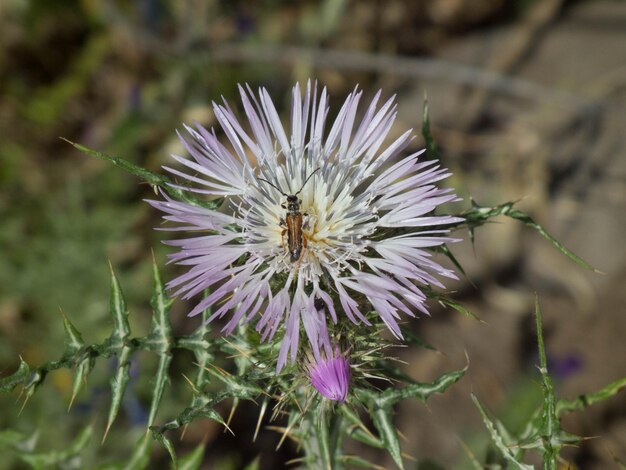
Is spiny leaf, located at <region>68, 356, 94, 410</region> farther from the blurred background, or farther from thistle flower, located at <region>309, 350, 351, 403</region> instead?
the blurred background

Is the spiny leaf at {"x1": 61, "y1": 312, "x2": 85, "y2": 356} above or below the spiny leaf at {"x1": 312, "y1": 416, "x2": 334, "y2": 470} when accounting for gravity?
above

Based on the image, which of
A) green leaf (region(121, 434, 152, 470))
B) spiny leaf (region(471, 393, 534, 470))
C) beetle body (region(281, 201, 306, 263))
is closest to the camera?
spiny leaf (region(471, 393, 534, 470))

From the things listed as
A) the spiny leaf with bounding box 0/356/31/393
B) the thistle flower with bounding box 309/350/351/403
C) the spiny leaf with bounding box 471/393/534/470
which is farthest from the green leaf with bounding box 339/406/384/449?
the spiny leaf with bounding box 0/356/31/393

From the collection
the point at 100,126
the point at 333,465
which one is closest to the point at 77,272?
the point at 100,126

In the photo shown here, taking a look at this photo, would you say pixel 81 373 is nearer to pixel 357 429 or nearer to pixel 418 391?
pixel 357 429

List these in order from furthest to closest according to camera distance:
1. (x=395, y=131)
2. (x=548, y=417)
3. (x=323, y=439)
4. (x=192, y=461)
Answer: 1. (x=395, y=131)
2. (x=192, y=461)
3. (x=323, y=439)
4. (x=548, y=417)

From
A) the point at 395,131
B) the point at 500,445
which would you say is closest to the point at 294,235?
the point at 500,445

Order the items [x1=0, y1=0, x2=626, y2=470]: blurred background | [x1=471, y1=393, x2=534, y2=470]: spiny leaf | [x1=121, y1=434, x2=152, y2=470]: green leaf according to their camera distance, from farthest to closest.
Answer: [x1=0, y1=0, x2=626, y2=470]: blurred background < [x1=121, y1=434, x2=152, y2=470]: green leaf < [x1=471, y1=393, x2=534, y2=470]: spiny leaf
